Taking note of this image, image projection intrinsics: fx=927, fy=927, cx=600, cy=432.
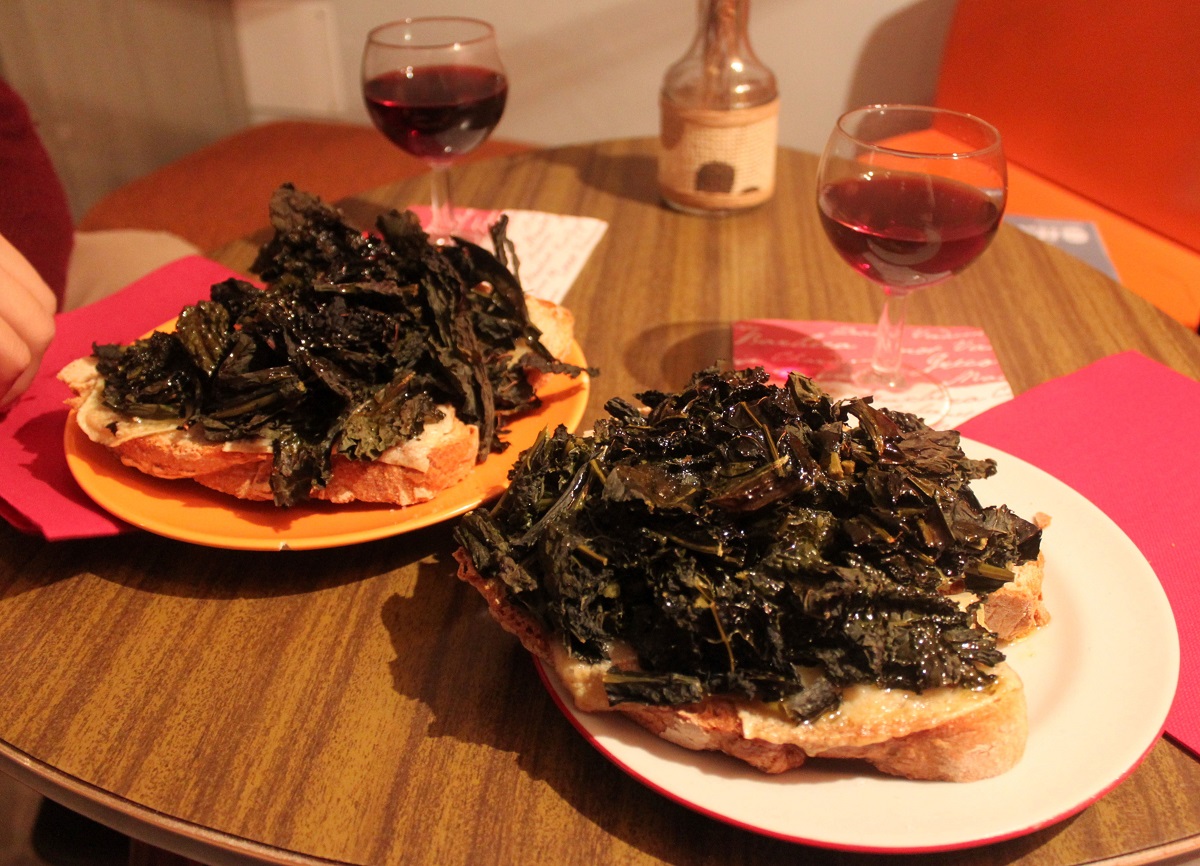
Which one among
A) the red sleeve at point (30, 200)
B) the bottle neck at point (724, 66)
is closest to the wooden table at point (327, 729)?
the bottle neck at point (724, 66)

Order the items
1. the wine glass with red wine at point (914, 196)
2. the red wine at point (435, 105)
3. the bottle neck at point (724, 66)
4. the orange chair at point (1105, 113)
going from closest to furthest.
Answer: the wine glass with red wine at point (914, 196)
the red wine at point (435, 105)
the bottle neck at point (724, 66)
the orange chair at point (1105, 113)

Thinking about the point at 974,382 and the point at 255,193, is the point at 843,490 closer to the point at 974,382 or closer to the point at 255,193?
the point at 974,382

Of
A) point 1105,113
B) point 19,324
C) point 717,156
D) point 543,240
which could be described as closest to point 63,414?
point 19,324

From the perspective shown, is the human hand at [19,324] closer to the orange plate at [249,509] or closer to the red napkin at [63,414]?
the red napkin at [63,414]

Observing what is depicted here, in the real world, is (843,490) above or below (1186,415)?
above

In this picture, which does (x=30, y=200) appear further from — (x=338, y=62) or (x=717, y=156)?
(x=338, y=62)

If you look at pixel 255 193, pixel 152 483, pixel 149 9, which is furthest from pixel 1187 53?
pixel 149 9

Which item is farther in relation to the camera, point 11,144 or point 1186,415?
point 11,144

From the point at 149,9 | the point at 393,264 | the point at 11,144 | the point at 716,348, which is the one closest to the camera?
the point at 393,264

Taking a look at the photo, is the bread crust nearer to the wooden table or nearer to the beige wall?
the wooden table
